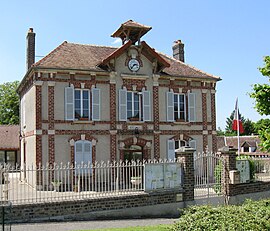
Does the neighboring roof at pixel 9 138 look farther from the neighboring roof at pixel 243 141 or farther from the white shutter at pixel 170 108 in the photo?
the neighboring roof at pixel 243 141

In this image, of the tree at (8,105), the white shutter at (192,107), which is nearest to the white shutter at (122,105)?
the white shutter at (192,107)

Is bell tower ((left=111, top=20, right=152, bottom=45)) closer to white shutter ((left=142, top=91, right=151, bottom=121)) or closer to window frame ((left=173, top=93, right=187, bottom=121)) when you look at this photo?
white shutter ((left=142, top=91, right=151, bottom=121))

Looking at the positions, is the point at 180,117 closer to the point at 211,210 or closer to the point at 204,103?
the point at 204,103

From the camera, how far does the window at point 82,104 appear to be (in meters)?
20.3

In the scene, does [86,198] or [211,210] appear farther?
[86,198]

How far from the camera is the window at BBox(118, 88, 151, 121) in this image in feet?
70.4

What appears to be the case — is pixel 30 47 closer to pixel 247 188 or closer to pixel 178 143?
pixel 178 143

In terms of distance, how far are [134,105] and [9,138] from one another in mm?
14644

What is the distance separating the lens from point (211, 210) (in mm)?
9070

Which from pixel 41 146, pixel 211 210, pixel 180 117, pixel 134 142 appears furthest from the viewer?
pixel 180 117

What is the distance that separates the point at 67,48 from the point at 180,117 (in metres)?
7.54

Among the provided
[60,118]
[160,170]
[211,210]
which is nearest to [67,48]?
[60,118]

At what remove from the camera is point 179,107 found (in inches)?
910

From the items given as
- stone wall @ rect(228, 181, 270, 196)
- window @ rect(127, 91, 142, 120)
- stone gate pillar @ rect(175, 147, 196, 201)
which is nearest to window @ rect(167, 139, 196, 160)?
window @ rect(127, 91, 142, 120)
